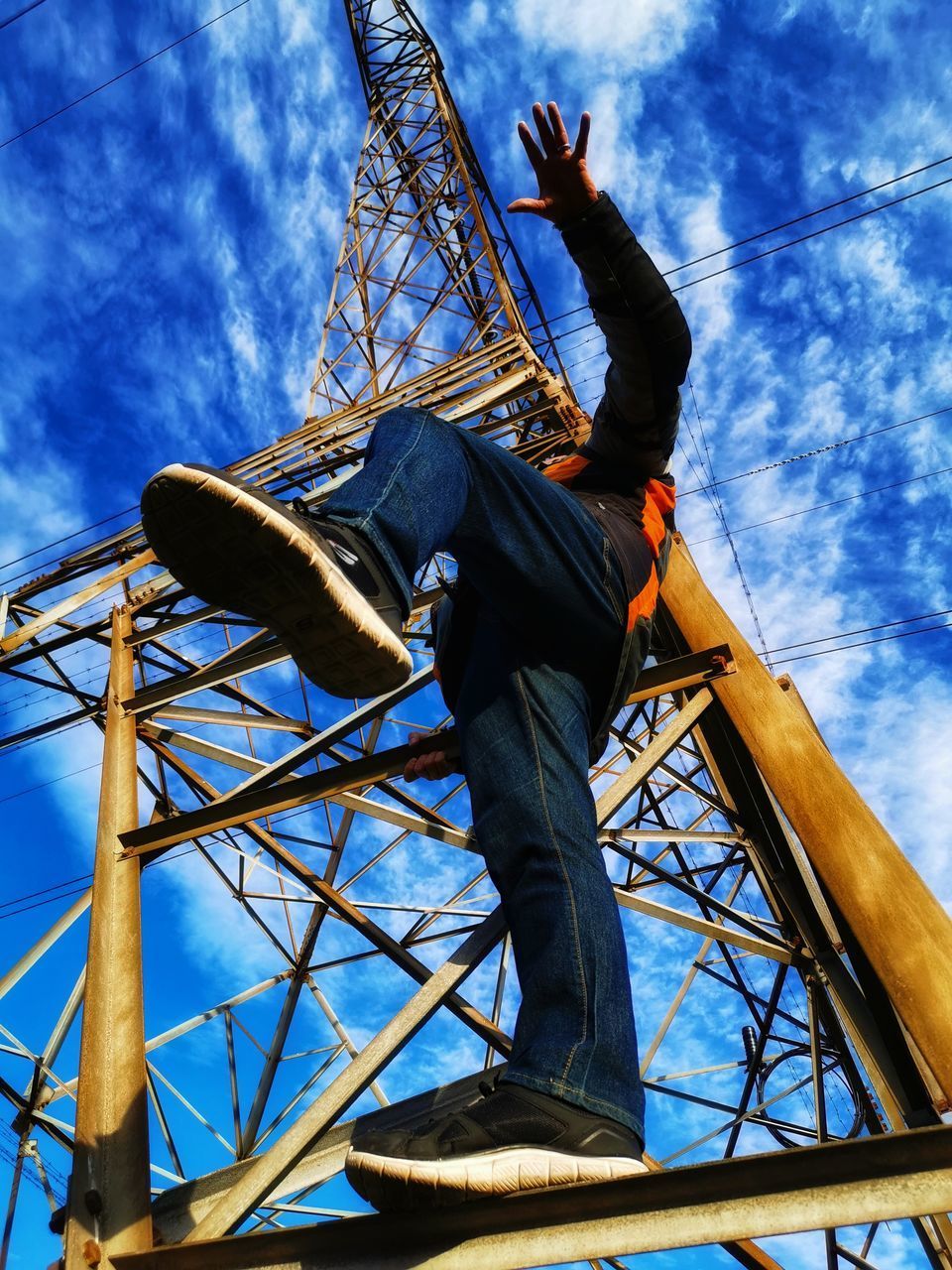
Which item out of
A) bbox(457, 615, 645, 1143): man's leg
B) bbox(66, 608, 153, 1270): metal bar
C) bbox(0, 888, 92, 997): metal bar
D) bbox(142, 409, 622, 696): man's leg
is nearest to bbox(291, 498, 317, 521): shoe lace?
bbox(142, 409, 622, 696): man's leg

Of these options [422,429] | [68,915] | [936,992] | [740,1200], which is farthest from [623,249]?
[68,915]

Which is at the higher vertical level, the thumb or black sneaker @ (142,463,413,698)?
the thumb

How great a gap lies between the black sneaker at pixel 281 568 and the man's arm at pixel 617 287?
1057 mm

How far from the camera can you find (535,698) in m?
2.14

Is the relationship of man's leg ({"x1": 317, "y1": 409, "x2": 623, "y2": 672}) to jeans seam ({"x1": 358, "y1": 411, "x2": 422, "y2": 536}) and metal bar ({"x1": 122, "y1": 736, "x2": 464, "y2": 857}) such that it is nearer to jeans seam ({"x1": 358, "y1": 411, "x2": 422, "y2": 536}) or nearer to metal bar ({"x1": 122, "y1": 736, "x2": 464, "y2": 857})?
jeans seam ({"x1": 358, "y1": 411, "x2": 422, "y2": 536})

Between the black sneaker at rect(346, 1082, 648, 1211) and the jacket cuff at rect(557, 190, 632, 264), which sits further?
the jacket cuff at rect(557, 190, 632, 264)

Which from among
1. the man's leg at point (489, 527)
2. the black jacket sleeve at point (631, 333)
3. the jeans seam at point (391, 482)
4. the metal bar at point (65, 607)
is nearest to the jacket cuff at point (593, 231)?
the black jacket sleeve at point (631, 333)

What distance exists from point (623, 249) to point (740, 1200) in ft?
6.45

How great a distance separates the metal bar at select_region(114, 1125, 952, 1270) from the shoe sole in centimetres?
6

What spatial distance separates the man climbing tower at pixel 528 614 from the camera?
4.78 feet

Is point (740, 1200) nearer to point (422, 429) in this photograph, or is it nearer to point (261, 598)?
point (261, 598)

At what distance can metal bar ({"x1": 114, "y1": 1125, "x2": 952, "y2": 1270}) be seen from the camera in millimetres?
1421

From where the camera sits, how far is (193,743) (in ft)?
15.6

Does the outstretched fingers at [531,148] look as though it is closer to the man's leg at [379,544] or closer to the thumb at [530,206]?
the thumb at [530,206]
